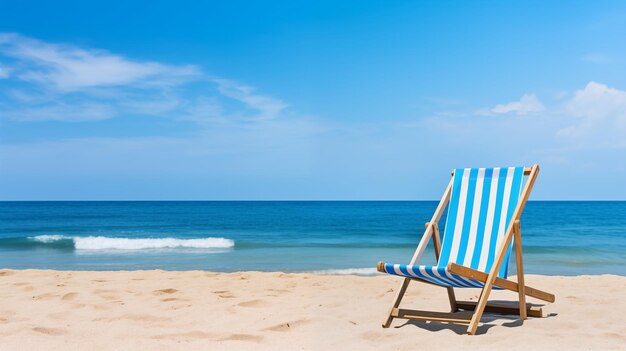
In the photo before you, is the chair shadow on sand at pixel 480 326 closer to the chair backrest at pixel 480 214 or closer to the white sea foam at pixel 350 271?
the chair backrest at pixel 480 214

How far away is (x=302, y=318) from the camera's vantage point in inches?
170

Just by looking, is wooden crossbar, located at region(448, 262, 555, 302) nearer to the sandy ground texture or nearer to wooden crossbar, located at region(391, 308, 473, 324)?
the sandy ground texture

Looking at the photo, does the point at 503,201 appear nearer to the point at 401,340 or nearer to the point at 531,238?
the point at 401,340

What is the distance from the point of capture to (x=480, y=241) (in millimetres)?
4340

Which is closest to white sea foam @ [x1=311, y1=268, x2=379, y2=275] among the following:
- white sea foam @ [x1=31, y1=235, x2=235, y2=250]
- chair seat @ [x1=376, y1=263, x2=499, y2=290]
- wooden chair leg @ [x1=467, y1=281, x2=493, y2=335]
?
chair seat @ [x1=376, y1=263, x2=499, y2=290]

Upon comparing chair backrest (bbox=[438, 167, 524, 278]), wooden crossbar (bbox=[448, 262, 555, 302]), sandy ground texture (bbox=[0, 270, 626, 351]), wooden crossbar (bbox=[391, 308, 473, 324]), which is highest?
chair backrest (bbox=[438, 167, 524, 278])

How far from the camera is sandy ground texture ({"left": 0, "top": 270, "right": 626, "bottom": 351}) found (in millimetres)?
3637

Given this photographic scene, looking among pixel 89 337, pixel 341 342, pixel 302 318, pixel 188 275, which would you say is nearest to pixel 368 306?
pixel 302 318

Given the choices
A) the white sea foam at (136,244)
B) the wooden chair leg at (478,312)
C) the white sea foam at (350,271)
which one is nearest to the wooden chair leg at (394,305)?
the wooden chair leg at (478,312)

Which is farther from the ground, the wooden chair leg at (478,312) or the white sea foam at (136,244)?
the wooden chair leg at (478,312)

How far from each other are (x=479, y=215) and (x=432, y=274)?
0.92 m

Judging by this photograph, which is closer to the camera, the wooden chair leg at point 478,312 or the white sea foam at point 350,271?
the wooden chair leg at point 478,312

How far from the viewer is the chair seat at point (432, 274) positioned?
3.67 meters

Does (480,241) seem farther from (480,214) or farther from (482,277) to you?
(482,277)
